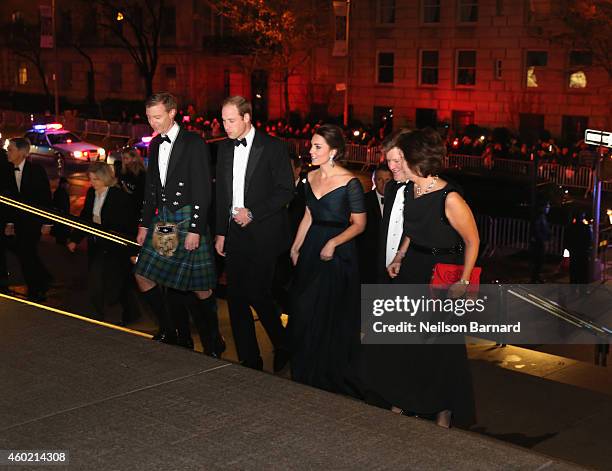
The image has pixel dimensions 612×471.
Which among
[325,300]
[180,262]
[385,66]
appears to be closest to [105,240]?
[180,262]

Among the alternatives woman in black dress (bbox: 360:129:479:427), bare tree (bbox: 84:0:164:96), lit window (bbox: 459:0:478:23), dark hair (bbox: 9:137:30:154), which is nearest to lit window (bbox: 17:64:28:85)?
bare tree (bbox: 84:0:164:96)

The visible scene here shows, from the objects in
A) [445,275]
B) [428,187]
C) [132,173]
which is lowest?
[445,275]

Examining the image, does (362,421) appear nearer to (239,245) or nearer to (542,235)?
(239,245)

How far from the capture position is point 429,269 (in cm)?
664

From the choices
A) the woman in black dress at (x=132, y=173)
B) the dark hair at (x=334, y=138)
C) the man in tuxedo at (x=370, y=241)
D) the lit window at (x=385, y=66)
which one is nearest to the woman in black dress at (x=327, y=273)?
the dark hair at (x=334, y=138)

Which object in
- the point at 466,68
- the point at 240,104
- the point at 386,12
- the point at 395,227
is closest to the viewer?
the point at 395,227

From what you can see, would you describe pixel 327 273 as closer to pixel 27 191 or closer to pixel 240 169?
pixel 240 169

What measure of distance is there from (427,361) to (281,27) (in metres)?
40.7

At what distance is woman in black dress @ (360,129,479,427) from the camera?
6.45m

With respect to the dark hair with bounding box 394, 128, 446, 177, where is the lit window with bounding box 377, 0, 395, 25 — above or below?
above

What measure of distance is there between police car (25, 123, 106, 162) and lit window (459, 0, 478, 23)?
58.4 ft

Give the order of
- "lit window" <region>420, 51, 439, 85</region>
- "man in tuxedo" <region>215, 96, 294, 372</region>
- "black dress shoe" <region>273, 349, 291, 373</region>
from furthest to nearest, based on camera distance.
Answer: "lit window" <region>420, 51, 439, 85</region> < "black dress shoe" <region>273, 349, 291, 373</region> < "man in tuxedo" <region>215, 96, 294, 372</region>

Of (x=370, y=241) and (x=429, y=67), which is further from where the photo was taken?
(x=429, y=67)

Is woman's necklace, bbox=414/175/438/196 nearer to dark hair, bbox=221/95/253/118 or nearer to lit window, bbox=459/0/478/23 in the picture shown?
dark hair, bbox=221/95/253/118
